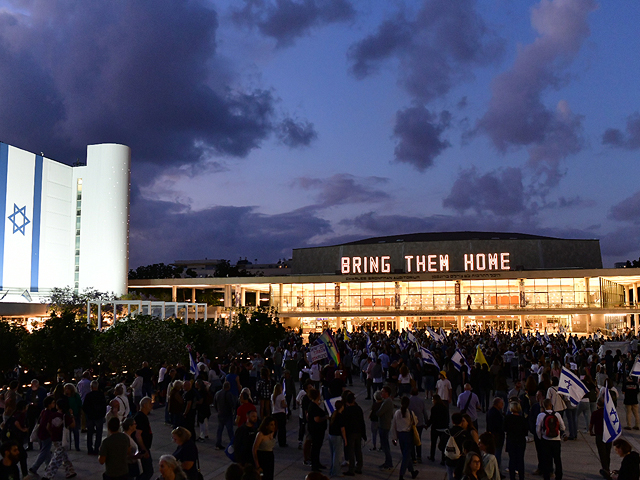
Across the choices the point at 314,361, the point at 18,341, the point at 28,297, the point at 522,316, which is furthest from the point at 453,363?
the point at 28,297

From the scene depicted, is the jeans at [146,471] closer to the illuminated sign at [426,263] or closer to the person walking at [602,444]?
the person walking at [602,444]

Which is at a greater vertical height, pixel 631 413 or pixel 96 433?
pixel 96 433

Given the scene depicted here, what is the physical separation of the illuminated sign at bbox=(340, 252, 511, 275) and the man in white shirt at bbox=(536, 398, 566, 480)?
56.4 meters

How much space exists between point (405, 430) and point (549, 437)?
2549mm

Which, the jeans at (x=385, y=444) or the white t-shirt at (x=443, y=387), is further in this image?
the white t-shirt at (x=443, y=387)

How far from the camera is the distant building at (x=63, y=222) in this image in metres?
60.5

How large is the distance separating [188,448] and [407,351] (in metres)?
19.5

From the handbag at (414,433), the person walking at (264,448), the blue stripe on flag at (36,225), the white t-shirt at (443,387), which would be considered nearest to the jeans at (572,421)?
the white t-shirt at (443,387)

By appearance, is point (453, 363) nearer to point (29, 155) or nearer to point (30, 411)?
point (30, 411)

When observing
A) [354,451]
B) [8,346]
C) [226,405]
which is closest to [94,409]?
[226,405]

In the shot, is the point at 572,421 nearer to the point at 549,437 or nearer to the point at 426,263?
the point at 549,437

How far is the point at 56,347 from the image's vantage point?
74.9ft

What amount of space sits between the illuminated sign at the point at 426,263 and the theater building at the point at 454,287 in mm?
111

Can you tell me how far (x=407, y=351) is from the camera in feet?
87.9
